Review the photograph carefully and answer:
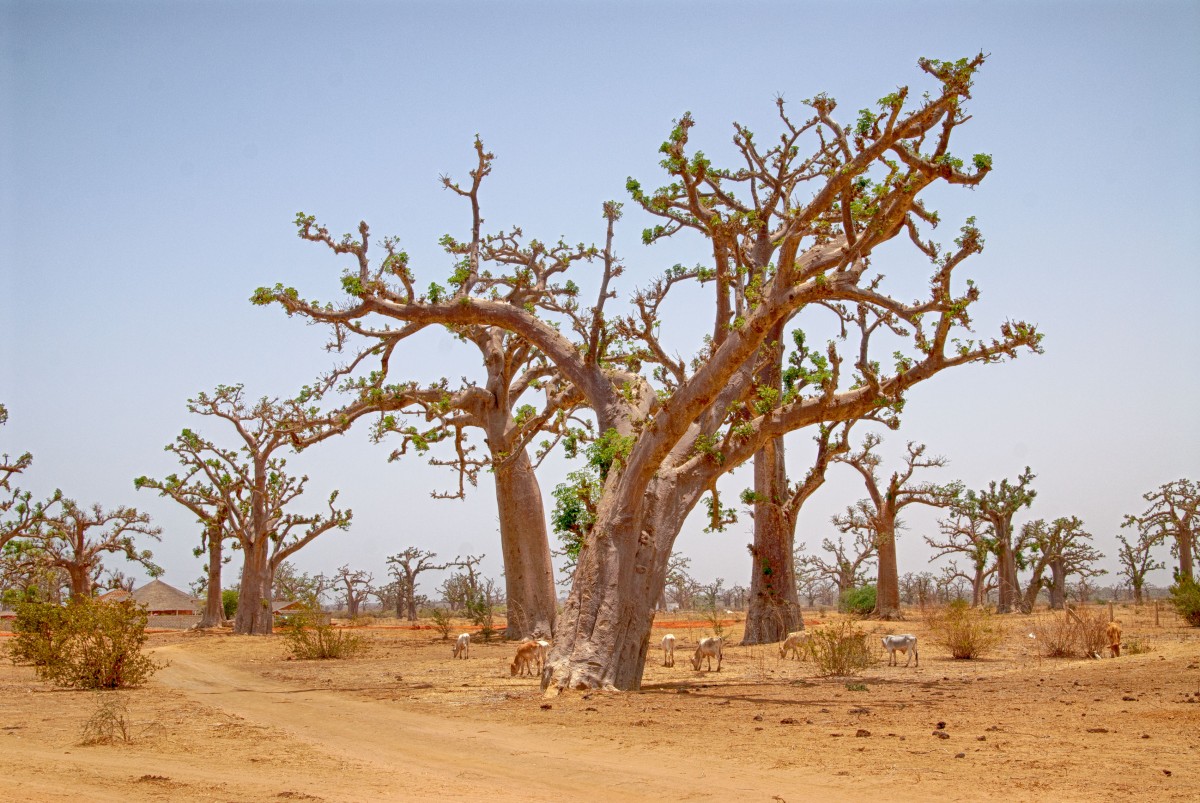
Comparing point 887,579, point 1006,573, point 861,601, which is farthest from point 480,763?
point 1006,573

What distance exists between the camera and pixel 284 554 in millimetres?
27547

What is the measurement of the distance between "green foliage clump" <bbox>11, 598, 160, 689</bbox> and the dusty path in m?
2.63

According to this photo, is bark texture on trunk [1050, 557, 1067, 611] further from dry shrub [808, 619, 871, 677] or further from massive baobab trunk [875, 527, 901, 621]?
dry shrub [808, 619, 871, 677]

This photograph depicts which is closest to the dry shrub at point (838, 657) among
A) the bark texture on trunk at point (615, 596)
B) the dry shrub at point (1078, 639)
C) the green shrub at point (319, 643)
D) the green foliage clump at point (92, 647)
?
the bark texture on trunk at point (615, 596)

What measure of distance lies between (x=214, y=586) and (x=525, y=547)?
1529 cm

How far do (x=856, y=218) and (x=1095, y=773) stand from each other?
262 inches

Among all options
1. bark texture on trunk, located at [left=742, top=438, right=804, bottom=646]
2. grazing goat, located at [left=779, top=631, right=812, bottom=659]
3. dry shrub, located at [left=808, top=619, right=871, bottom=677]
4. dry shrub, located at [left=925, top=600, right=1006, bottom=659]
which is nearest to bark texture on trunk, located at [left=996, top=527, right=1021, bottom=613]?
bark texture on trunk, located at [left=742, top=438, right=804, bottom=646]

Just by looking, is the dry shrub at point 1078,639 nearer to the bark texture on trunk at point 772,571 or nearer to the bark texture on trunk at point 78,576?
the bark texture on trunk at point 772,571

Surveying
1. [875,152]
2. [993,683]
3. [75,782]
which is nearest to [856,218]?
[875,152]

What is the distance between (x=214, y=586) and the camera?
30.3 m

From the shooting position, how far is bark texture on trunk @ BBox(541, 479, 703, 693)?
33.6 feet

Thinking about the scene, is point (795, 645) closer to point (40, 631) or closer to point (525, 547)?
point (525, 547)

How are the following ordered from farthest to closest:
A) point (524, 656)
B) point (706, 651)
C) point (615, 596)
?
point (706, 651) < point (524, 656) < point (615, 596)

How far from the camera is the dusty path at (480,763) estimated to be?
5.59 metres
